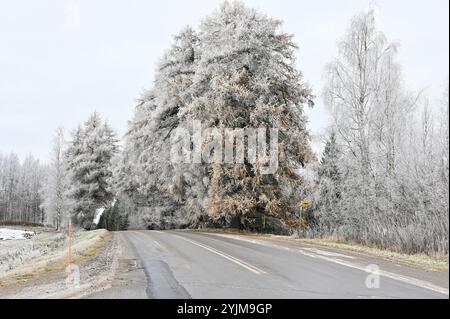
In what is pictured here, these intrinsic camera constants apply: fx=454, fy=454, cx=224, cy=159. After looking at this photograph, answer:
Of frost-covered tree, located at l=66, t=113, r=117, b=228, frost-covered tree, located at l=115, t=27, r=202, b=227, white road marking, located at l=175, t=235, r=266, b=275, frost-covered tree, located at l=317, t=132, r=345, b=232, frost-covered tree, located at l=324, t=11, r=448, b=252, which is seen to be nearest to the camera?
white road marking, located at l=175, t=235, r=266, b=275

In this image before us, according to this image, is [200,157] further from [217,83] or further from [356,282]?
[356,282]

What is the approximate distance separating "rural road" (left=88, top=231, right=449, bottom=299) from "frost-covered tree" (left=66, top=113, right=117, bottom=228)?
115ft

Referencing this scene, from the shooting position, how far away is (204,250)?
17.0 meters

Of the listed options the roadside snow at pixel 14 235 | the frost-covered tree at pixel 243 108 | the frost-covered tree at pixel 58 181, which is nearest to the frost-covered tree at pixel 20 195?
the frost-covered tree at pixel 58 181

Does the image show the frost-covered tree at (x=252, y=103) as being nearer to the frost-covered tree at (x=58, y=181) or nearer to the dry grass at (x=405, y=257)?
the dry grass at (x=405, y=257)

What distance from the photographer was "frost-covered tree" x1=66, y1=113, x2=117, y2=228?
162 feet

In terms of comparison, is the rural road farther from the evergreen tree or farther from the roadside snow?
the roadside snow

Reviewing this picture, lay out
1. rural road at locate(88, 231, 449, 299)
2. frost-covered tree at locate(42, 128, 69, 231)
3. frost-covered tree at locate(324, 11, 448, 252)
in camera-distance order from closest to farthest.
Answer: rural road at locate(88, 231, 449, 299) → frost-covered tree at locate(324, 11, 448, 252) → frost-covered tree at locate(42, 128, 69, 231)

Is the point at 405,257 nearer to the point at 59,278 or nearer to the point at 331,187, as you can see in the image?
the point at 59,278

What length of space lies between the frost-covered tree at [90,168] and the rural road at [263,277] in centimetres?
3506

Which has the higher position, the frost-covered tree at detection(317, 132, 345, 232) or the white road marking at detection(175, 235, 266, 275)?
the frost-covered tree at detection(317, 132, 345, 232)

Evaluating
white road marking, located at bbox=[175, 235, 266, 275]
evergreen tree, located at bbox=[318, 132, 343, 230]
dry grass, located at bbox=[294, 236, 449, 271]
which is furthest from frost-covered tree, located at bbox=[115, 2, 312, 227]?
white road marking, located at bbox=[175, 235, 266, 275]

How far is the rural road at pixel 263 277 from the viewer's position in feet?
28.9

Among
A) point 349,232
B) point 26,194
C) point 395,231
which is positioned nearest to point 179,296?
point 395,231
